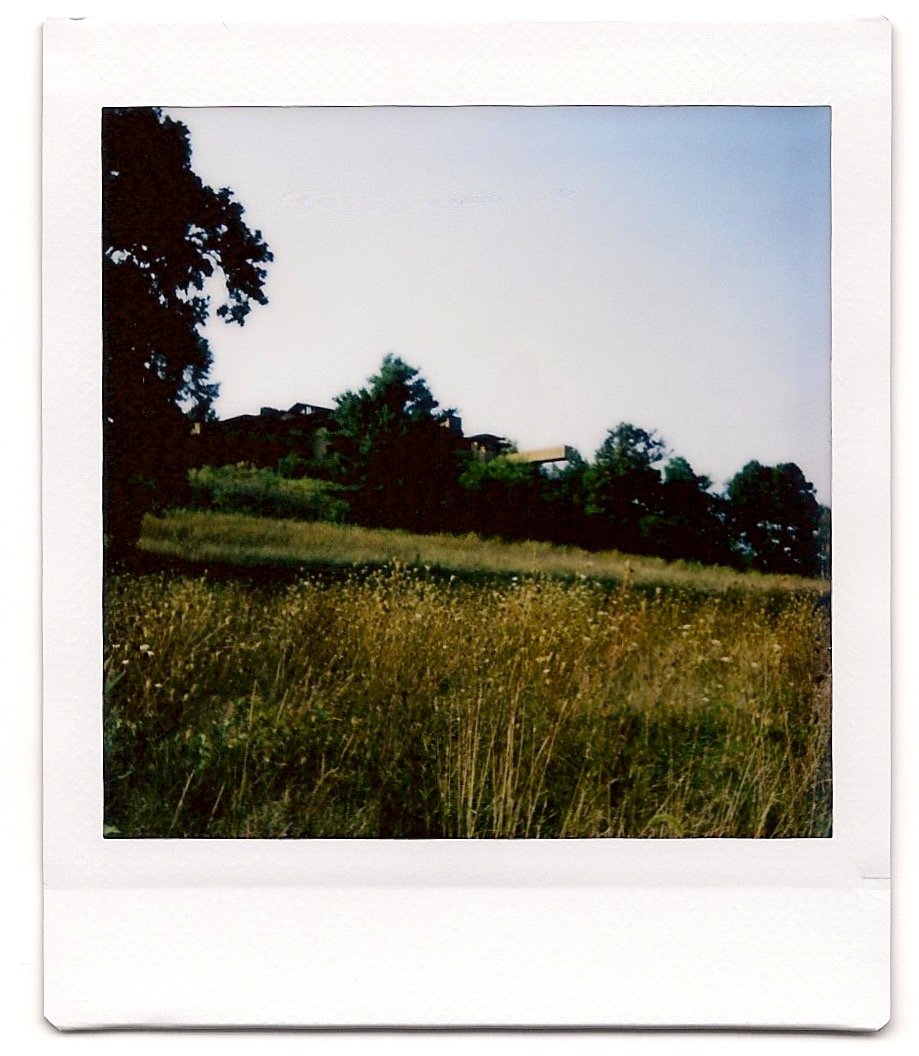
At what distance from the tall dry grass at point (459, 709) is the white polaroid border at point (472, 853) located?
8 centimetres

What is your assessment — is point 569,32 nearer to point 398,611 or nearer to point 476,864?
point 398,611

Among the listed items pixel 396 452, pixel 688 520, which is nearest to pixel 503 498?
pixel 396 452

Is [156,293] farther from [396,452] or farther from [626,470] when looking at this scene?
[626,470]

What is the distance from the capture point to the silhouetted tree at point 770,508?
104 inches

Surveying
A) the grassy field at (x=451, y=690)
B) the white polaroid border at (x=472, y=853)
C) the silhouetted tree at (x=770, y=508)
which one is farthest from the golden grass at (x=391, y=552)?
the white polaroid border at (x=472, y=853)

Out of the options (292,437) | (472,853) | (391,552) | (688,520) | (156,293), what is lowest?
(472,853)

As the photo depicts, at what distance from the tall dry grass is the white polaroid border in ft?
0.27

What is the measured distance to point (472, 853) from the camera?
8.57 ft

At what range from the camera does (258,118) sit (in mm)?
2629

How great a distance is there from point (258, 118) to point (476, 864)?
7.90ft

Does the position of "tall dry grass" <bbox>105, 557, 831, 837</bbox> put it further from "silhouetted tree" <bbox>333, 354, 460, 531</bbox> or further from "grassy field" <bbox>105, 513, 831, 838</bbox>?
"silhouetted tree" <bbox>333, 354, 460, 531</bbox>

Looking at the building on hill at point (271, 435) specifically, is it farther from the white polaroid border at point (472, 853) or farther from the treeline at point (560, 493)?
the white polaroid border at point (472, 853)

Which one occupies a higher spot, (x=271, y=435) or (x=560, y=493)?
(x=271, y=435)

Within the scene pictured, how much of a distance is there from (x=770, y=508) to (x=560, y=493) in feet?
2.15
